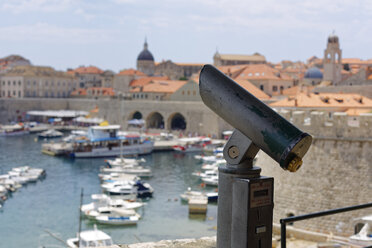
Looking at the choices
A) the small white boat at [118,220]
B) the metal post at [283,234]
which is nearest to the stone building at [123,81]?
the small white boat at [118,220]

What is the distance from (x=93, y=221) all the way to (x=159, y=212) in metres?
2.52

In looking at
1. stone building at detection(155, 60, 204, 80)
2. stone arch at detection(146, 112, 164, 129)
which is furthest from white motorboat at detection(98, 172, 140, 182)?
stone building at detection(155, 60, 204, 80)

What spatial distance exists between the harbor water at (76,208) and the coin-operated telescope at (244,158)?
13946 mm

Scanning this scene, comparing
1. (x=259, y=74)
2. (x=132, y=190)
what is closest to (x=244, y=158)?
(x=132, y=190)

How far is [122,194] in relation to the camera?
22359mm

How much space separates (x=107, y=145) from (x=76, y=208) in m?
17.1

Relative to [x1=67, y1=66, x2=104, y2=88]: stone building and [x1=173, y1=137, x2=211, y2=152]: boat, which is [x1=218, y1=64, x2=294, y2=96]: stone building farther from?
[x1=67, y1=66, x2=104, y2=88]: stone building

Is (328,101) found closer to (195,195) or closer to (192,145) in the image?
(192,145)

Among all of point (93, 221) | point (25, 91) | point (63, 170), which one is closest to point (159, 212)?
point (93, 221)

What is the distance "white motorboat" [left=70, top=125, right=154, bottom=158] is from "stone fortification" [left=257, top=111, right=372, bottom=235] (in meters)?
26.0

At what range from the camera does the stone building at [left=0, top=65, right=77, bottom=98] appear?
215ft

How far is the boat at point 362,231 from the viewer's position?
8922mm

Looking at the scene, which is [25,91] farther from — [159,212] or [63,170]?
[159,212]

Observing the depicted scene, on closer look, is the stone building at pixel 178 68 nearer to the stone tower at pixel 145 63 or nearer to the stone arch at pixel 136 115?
the stone tower at pixel 145 63
